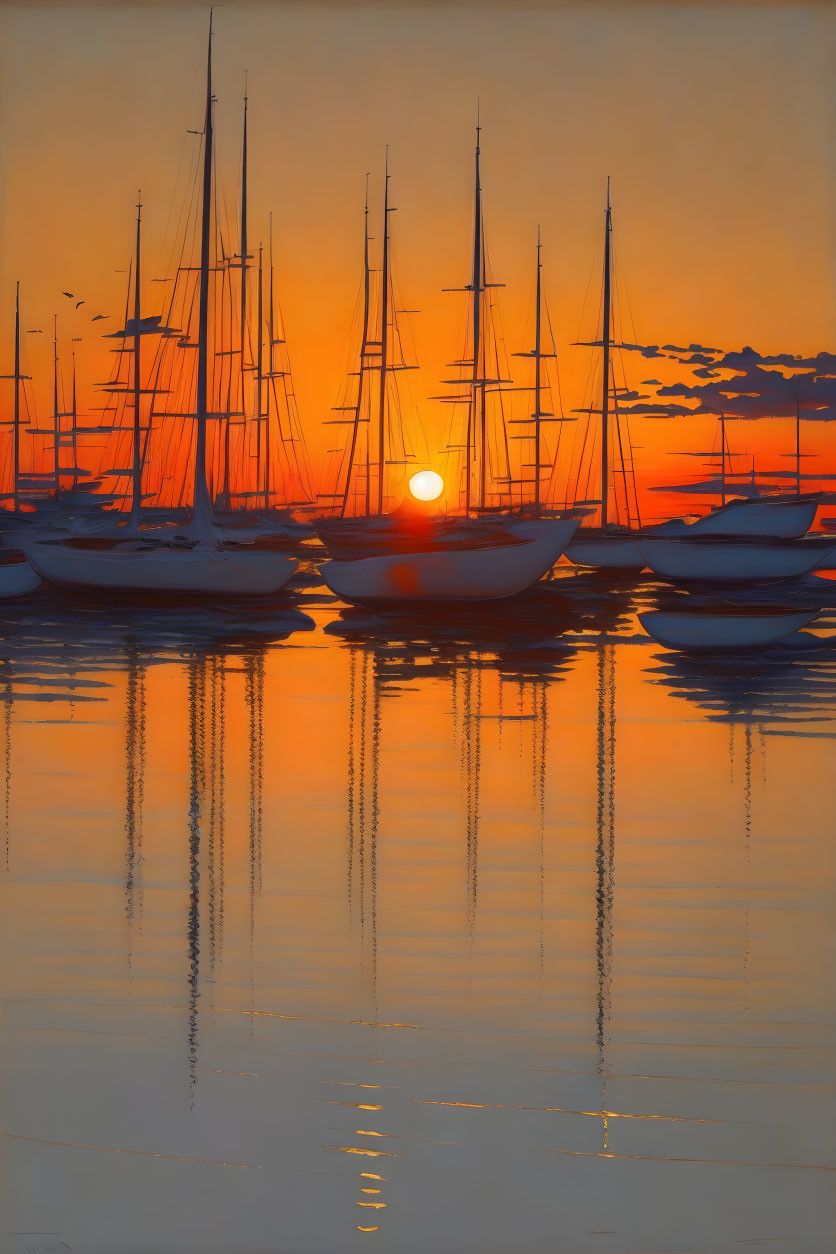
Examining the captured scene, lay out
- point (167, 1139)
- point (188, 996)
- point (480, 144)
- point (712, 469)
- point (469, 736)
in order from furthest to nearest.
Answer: point (469, 736)
point (712, 469)
point (480, 144)
point (188, 996)
point (167, 1139)

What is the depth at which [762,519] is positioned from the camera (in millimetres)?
3904

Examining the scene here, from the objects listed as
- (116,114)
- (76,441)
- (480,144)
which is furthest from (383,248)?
(76,441)

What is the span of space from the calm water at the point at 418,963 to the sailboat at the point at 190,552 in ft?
0.76

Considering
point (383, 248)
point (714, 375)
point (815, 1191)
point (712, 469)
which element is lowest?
point (815, 1191)

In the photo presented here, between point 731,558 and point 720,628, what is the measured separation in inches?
16.2

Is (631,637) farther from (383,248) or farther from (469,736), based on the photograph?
(383,248)

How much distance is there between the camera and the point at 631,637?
187 inches

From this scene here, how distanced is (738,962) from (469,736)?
49.6 inches

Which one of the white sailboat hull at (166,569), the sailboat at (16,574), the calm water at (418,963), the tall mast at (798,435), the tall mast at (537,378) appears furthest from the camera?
the white sailboat hull at (166,569)

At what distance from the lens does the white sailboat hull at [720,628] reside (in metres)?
4.31

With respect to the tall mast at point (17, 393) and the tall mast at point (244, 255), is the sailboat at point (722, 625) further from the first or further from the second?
the tall mast at point (17, 393)

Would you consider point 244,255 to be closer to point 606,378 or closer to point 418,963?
point 606,378

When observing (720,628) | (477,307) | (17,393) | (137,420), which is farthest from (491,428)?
(17,393)

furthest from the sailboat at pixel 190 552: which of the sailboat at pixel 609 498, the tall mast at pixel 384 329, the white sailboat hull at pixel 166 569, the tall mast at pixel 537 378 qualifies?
the sailboat at pixel 609 498
